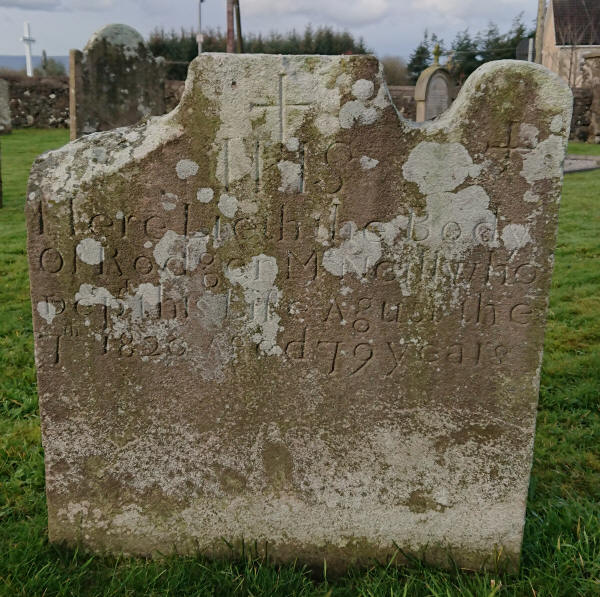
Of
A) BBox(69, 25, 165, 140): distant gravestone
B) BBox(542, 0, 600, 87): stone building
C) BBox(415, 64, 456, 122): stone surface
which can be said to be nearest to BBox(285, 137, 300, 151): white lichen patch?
BBox(69, 25, 165, 140): distant gravestone

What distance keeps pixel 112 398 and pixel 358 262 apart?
1.18 m

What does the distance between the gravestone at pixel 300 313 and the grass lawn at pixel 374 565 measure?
12cm

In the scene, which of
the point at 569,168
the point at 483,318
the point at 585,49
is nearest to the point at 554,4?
the point at 585,49

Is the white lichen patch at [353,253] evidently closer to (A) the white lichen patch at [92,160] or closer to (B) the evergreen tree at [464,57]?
(A) the white lichen patch at [92,160]

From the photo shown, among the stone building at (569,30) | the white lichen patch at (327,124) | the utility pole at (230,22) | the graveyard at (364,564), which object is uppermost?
the stone building at (569,30)

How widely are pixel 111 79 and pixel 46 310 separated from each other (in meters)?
6.35

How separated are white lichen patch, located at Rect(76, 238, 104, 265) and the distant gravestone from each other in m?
6.02

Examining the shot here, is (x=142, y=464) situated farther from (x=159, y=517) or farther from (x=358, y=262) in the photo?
(x=358, y=262)

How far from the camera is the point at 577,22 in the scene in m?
33.2

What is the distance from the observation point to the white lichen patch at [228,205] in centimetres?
240

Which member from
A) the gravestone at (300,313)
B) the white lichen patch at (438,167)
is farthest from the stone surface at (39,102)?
the white lichen patch at (438,167)

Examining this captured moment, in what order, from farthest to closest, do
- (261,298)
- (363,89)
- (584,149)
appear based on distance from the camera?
(584,149) → (261,298) → (363,89)

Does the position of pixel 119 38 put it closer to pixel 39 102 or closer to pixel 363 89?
pixel 363 89

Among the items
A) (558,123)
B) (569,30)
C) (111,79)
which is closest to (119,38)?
(111,79)
